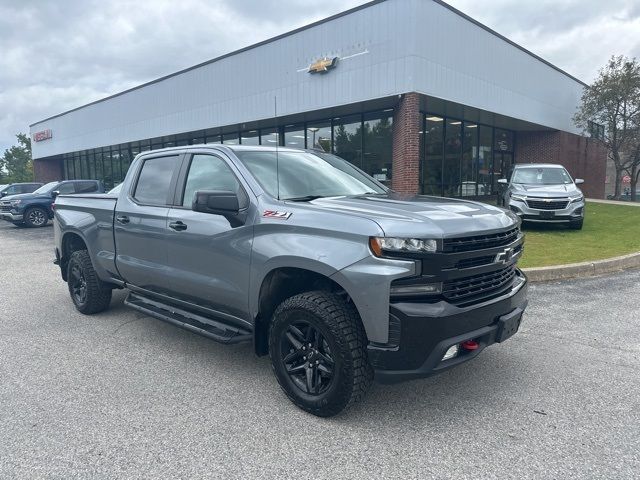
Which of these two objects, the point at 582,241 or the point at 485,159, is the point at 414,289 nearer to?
the point at 582,241

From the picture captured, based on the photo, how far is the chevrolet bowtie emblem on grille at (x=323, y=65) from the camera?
612 inches

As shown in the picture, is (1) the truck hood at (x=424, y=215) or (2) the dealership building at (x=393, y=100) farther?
(2) the dealership building at (x=393, y=100)

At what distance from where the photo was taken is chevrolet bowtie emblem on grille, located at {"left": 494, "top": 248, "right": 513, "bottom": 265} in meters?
3.17

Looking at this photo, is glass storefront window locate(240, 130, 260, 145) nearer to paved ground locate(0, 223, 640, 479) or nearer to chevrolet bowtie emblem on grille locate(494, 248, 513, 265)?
paved ground locate(0, 223, 640, 479)

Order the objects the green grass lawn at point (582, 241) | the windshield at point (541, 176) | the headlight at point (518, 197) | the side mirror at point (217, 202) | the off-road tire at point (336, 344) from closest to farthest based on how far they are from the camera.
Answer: the off-road tire at point (336, 344), the side mirror at point (217, 202), the green grass lawn at point (582, 241), the headlight at point (518, 197), the windshield at point (541, 176)

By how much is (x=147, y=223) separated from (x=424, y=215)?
2.72 m

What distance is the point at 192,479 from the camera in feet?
8.14

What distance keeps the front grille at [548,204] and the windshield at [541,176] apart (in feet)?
4.34

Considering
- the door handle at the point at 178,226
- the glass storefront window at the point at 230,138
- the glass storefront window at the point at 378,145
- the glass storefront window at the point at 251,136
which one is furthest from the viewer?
the glass storefront window at the point at 230,138

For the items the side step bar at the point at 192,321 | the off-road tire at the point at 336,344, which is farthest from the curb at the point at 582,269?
the side step bar at the point at 192,321

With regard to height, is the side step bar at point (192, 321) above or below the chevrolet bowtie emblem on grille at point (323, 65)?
below

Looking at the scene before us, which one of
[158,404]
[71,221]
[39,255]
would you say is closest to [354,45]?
[39,255]

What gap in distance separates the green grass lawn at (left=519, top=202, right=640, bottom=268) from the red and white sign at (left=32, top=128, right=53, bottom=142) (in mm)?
36395

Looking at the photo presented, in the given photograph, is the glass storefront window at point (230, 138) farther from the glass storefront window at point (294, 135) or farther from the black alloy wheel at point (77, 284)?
the black alloy wheel at point (77, 284)
